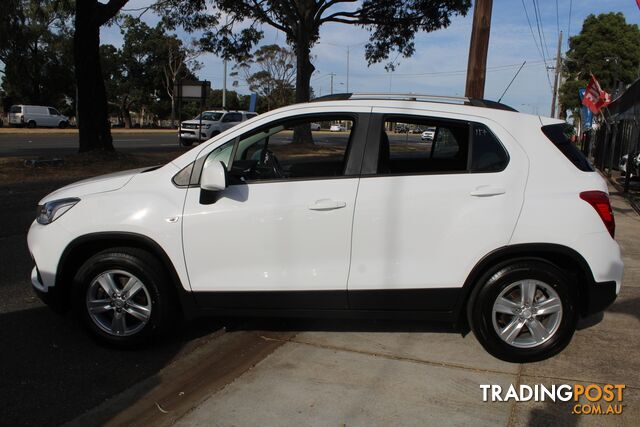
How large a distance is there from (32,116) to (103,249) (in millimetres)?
46134

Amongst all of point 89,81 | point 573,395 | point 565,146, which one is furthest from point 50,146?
point 573,395

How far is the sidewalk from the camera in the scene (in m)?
3.19

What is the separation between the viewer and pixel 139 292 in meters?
4.00

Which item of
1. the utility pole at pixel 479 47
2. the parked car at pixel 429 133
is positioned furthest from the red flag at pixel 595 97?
the parked car at pixel 429 133

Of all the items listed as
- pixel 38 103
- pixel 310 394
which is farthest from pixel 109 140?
pixel 38 103

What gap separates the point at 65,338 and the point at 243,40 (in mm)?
22230

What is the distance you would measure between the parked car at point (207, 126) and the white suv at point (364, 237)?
75.2 feet

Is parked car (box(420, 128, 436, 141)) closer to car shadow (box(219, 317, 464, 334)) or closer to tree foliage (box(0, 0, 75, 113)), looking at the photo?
car shadow (box(219, 317, 464, 334))

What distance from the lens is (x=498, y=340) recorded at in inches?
152

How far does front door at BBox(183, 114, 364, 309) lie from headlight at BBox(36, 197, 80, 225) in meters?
0.87

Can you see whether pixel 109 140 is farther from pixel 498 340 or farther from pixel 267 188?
pixel 498 340

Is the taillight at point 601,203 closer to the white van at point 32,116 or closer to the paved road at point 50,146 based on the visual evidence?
the paved road at point 50,146

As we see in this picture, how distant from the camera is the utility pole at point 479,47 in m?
9.62

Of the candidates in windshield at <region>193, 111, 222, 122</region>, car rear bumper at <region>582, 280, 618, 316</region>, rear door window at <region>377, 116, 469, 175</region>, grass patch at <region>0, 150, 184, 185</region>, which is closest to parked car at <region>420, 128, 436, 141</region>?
rear door window at <region>377, 116, 469, 175</region>
